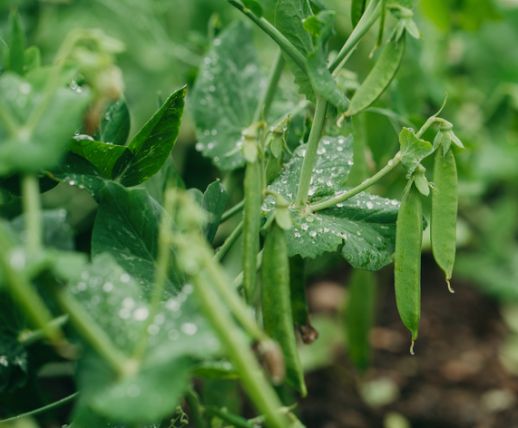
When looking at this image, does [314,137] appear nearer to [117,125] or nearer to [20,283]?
[117,125]

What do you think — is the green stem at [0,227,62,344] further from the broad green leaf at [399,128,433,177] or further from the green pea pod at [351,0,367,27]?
the green pea pod at [351,0,367,27]

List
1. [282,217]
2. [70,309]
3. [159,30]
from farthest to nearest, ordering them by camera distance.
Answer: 1. [159,30]
2. [282,217]
3. [70,309]

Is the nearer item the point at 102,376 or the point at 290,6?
the point at 102,376

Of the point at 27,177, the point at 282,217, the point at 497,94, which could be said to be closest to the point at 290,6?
the point at 282,217

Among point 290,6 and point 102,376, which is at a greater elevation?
point 290,6

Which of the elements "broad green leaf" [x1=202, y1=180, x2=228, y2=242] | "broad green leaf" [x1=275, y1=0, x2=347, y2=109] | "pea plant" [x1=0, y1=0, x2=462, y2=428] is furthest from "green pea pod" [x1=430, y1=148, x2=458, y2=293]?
"broad green leaf" [x1=202, y1=180, x2=228, y2=242]

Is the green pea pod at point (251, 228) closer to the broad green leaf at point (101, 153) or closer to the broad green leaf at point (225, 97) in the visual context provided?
the broad green leaf at point (101, 153)

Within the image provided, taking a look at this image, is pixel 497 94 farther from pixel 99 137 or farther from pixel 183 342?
pixel 183 342
